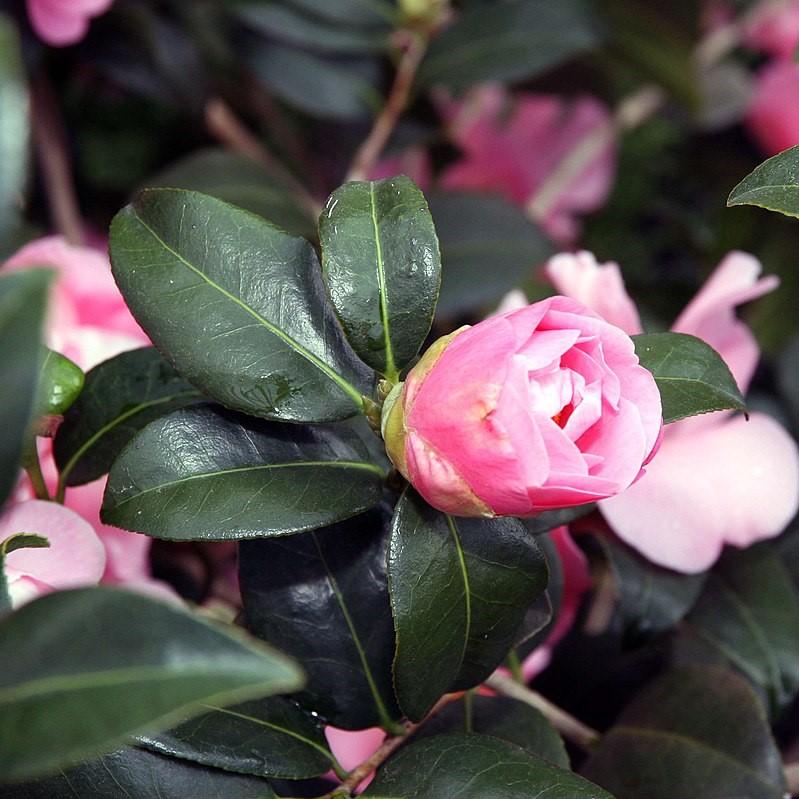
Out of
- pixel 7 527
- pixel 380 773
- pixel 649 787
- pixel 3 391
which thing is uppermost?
pixel 3 391

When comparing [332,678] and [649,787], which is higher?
[332,678]

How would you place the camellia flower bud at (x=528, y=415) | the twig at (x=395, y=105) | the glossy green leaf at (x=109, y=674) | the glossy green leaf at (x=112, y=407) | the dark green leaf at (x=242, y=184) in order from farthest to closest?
the twig at (x=395, y=105) < the dark green leaf at (x=242, y=184) < the glossy green leaf at (x=112, y=407) < the camellia flower bud at (x=528, y=415) < the glossy green leaf at (x=109, y=674)

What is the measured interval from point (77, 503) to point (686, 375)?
302mm

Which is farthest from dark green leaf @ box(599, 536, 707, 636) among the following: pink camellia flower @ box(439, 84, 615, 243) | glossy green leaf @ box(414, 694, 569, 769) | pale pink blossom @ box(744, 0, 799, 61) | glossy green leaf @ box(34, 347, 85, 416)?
pale pink blossom @ box(744, 0, 799, 61)

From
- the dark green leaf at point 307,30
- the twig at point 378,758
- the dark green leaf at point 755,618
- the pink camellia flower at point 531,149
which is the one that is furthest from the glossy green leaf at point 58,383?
the pink camellia flower at point 531,149

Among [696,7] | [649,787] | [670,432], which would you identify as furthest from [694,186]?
[649,787]

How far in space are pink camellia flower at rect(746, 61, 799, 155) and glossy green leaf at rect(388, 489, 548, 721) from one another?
787 millimetres

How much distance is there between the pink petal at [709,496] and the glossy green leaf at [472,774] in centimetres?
17

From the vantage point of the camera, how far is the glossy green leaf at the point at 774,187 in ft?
1.43

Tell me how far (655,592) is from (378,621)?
0.20 m

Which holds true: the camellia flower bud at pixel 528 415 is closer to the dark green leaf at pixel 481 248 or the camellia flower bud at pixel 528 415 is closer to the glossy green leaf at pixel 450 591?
the glossy green leaf at pixel 450 591

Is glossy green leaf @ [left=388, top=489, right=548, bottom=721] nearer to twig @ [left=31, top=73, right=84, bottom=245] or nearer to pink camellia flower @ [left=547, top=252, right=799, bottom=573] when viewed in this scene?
pink camellia flower @ [left=547, top=252, right=799, bottom=573]

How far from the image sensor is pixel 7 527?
17.5 inches

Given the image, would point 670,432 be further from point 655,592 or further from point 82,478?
point 82,478
